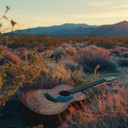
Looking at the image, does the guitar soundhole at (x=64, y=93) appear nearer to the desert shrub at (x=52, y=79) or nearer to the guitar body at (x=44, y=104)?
the guitar body at (x=44, y=104)

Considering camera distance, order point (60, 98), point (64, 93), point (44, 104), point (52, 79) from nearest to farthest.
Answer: point (44, 104), point (60, 98), point (64, 93), point (52, 79)

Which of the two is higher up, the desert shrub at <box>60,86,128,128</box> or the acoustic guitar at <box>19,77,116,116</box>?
the desert shrub at <box>60,86,128,128</box>

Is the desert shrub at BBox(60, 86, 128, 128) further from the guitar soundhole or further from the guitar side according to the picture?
the guitar soundhole

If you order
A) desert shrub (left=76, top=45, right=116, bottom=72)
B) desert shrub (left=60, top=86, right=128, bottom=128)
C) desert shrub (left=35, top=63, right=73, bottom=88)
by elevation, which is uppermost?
desert shrub (left=60, top=86, right=128, bottom=128)

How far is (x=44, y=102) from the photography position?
6.89m

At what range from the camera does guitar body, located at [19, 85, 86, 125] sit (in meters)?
6.31

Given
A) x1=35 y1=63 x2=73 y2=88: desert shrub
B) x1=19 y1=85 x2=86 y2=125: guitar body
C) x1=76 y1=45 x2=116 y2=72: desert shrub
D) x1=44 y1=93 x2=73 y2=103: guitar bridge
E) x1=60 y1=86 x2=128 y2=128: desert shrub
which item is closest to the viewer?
x1=60 y1=86 x2=128 y2=128: desert shrub

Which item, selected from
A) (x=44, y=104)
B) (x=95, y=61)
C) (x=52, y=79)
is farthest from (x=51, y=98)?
(x=95, y=61)

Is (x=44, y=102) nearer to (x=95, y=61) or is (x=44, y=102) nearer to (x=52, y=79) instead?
(x=52, y=79)

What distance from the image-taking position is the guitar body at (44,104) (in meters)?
6.31

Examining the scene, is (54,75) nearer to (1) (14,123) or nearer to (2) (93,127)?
(1) (14,123)

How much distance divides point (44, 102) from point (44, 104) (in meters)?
0.09

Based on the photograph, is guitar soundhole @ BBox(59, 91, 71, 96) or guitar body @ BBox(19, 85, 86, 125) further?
guitar soundhole @ BBox(59, 91, 71, 96)

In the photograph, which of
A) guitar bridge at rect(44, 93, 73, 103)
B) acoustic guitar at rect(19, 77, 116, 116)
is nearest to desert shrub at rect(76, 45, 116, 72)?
acoustic guitar at rect(19, 77, 116, 116)
